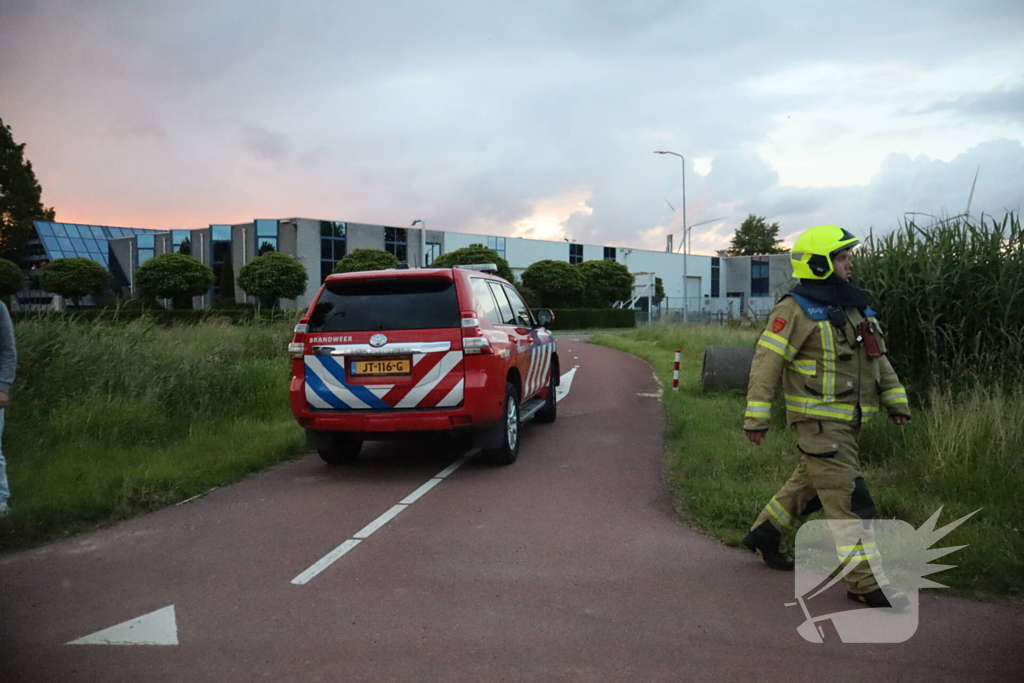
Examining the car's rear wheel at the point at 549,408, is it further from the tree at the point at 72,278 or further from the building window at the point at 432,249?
the building window at the point at 432,249

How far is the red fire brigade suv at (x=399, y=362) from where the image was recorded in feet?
23.5

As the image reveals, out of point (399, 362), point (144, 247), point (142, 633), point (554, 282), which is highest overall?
point (144, 247)

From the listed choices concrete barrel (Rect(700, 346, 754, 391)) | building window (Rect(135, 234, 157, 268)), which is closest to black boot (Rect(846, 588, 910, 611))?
concrete barrel (Rect(700, 346, 754, 391))

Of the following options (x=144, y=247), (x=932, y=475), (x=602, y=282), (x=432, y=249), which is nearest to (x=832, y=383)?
(x=932, y=475)

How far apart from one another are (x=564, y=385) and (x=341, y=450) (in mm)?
8203

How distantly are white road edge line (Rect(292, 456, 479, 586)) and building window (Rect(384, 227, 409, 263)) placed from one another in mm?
54737

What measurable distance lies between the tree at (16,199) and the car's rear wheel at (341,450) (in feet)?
170

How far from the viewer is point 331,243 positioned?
5806 cm

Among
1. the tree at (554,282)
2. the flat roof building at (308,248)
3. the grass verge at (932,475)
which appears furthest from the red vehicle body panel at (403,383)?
the tree at (554,282)

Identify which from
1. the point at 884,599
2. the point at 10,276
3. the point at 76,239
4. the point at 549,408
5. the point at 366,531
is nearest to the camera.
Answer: the point at 884,599

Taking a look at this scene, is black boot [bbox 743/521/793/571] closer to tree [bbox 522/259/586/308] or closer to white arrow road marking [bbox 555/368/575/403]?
white arrow road marking [bbox 555/368/575/403]

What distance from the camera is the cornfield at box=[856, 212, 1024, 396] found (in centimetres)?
Result: 804

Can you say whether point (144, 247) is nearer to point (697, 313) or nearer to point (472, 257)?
point (472, 257)

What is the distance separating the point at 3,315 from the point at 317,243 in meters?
52.9
